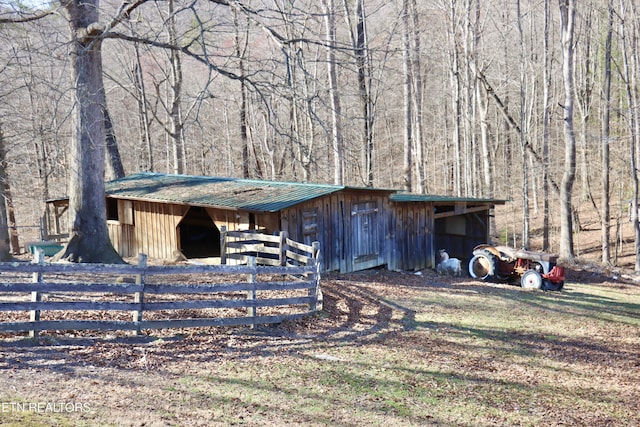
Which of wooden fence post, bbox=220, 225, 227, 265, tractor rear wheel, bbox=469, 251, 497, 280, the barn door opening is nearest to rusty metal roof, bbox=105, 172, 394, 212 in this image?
wooden fence post, bbox=220, 225, 227, 265

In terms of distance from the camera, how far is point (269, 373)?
23.9ft

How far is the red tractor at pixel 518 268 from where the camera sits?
1641 cm

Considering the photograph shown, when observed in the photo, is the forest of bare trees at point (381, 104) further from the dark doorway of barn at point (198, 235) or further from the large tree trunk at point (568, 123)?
the dark doorway of barn at point (198, 235)

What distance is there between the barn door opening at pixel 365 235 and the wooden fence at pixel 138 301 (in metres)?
6.25

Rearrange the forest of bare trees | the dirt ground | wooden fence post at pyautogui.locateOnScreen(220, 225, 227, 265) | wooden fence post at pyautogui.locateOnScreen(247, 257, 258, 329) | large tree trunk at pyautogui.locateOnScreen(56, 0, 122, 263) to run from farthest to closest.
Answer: the forest of bare trees < wooden fence post at pyautogui.locateOnScreen(220, 225, 227, 265) < large tree trunk at pyautogui.locateOnScreen(56, 0, 122, 263) < wooden fence post at pyautogui.locateOnScreen(247, 257, 258, 329) < the dirt ground

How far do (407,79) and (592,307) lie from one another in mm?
12448

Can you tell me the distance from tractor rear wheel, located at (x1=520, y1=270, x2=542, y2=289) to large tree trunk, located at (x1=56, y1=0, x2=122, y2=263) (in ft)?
36.6

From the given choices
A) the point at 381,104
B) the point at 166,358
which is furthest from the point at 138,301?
the point at 381,104

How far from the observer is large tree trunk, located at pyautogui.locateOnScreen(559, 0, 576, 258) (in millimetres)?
22234

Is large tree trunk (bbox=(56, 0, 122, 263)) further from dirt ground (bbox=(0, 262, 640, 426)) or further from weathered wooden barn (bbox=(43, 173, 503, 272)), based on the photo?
dirt ground (bbox=(0, 262, 640, 426))

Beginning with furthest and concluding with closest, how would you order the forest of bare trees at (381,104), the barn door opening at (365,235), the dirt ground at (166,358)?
1. the forest of bare trees at (381,104)
2. the barn door opening at (365,235)
3. the dirt ground at (166,358)

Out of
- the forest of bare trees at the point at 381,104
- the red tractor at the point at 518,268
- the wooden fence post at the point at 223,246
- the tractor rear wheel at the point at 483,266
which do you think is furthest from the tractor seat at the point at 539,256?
the wooden fence post at the point at 223,246

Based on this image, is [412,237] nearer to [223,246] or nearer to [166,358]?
[223,246]

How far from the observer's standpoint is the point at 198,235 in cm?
2225
